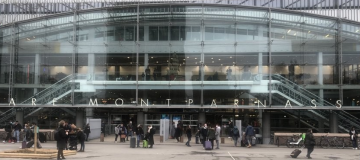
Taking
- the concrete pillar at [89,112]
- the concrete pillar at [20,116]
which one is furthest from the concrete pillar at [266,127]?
the concrete pillar at [20,116]

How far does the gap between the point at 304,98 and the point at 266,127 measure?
11.8 ft

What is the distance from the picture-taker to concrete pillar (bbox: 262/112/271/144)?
30.9 metres

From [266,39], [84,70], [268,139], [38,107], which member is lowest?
[268,139]

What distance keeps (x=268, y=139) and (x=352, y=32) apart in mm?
10426

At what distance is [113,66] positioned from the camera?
32094 mm

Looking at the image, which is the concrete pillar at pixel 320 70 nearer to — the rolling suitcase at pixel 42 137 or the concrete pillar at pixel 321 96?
the concrete pillar at pixel 321 96

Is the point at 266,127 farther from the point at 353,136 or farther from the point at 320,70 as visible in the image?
the point at 353,136

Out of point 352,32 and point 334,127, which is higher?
point 352,32

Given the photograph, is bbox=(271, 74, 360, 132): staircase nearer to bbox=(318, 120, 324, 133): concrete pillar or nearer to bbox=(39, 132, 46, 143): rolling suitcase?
bbox=(318, 120, 324, 133): concrete pillar

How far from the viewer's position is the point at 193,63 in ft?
104

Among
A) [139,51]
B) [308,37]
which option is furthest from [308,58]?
[139,51]

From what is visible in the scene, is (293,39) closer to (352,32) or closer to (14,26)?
(352,32)

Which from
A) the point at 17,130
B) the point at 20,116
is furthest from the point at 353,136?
the point at 20,116

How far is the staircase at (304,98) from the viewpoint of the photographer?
3062 cm
